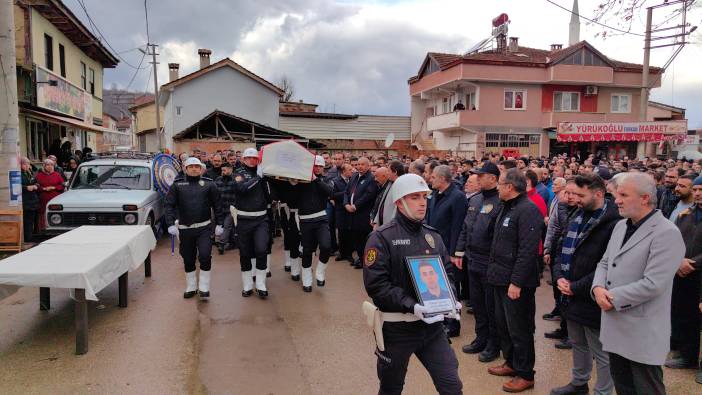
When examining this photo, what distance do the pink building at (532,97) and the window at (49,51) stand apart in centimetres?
2230

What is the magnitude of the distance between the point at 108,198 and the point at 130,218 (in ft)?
2.41

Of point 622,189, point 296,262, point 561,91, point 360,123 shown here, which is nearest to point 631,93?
point 561,91

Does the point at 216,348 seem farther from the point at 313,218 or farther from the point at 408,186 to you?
the point at 408,186

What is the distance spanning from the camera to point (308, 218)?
7590 mm

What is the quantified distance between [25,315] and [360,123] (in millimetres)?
31924

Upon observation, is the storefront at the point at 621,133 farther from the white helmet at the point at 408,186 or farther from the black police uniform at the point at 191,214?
the white helmet at the point at 408,186

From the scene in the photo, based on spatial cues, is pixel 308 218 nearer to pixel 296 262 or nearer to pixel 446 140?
pixel 296 262

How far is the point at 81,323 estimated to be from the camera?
502cm

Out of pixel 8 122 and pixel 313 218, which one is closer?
pixel 313 218

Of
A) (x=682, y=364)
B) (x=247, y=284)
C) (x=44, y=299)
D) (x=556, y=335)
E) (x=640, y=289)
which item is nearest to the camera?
(x=640, y=289)

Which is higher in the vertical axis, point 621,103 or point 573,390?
point 621,103

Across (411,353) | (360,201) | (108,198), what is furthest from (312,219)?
(108,198)

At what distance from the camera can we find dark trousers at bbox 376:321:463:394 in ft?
10.8

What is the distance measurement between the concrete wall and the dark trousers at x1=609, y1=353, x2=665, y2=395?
1219 inches
